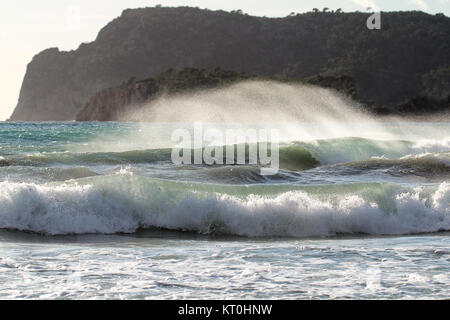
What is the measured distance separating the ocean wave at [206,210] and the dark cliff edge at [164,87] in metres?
88.0

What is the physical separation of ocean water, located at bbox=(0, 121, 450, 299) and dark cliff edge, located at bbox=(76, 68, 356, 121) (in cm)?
8794

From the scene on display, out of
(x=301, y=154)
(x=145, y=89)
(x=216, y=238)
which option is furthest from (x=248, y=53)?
(x=216, y=238)

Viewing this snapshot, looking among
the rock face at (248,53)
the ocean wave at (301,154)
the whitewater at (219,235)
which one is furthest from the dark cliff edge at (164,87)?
the whitewater at (219,235)

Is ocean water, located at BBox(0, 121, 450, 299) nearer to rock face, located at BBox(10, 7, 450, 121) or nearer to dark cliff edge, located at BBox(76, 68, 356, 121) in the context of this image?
Result: dark cliff edge, located at BBox(76, 68, 356, 121)

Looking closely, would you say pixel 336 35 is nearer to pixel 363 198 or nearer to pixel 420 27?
pixel 420 27

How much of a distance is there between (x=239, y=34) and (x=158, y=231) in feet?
514

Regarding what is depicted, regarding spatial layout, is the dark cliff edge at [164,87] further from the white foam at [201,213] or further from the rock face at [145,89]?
the white foam at [201,213]

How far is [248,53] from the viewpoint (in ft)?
522

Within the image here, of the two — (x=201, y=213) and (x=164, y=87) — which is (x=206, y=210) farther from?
(x=164, y=87)

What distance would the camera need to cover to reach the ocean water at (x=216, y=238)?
721cm

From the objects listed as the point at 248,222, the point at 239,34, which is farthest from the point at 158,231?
the point at 239,34
